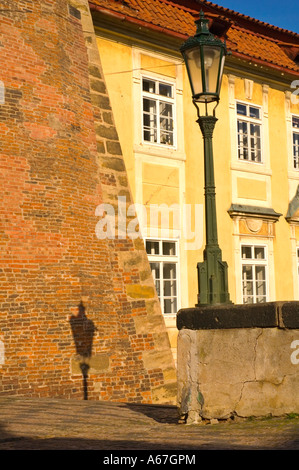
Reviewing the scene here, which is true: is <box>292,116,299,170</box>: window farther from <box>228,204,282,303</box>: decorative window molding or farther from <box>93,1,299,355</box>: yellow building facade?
<box>228,204,282,303</box>: decorative window molding

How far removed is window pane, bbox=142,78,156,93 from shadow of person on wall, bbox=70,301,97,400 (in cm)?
572

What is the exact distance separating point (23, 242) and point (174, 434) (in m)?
6.00

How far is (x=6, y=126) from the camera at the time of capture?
11500 millimetres

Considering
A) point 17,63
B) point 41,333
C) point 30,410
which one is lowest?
point 30,410

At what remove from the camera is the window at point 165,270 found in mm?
14914

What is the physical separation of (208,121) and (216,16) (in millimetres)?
10213

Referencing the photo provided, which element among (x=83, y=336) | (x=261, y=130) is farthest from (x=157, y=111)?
(x=83, y=336)

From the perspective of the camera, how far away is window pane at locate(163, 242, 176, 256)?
1521 centimetres

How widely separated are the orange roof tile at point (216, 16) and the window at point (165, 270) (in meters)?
4.68

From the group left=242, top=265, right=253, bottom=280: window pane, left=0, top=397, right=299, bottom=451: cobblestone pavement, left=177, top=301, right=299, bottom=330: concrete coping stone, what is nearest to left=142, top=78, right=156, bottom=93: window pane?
left=242, top=265, right=253, bottom=280: window pane
